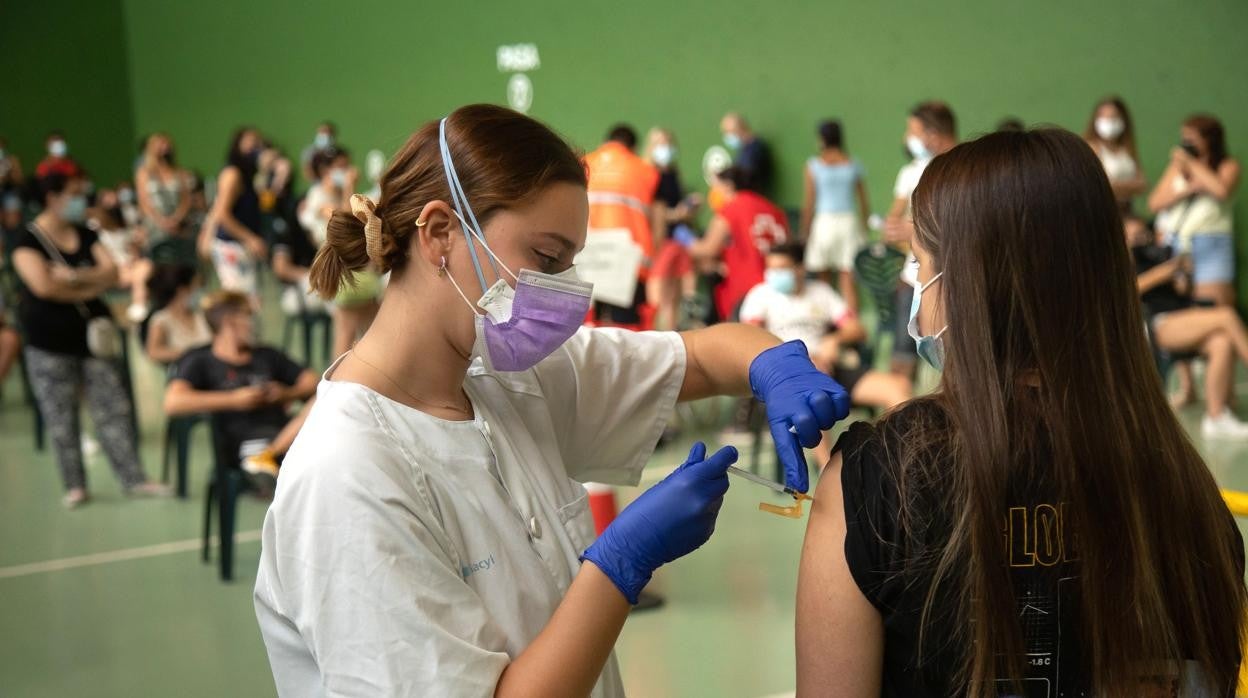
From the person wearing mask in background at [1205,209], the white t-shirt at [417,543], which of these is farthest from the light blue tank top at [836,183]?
the white t-shirt at [417,543]

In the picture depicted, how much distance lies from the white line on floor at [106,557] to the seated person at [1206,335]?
4.12m

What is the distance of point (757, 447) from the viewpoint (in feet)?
17.2

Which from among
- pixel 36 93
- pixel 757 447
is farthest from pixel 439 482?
pixel 36 93

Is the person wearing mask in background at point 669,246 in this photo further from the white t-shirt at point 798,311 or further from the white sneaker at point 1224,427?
the white sneaker at point 1224,427

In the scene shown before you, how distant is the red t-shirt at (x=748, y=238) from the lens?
6.63 metres

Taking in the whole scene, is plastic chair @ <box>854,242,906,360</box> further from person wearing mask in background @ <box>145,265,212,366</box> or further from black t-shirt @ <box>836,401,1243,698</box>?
black t-shirt @ <box>836,401,1243,698</box>

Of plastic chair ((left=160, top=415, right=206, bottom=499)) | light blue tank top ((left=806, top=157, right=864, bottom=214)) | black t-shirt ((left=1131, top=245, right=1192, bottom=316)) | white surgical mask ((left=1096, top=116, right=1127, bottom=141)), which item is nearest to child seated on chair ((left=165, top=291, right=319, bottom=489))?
plastic chair ((left=160, top=415, right=206, bottom=499))

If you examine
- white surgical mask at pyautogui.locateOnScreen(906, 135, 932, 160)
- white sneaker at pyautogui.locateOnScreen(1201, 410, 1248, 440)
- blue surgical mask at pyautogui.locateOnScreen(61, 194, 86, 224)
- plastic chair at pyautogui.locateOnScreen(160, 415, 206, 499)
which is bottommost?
white sneaker at pyautogui.locateOnScreen(1201, 410, 1248, 440)

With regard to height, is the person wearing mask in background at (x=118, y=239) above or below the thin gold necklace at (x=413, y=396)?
above

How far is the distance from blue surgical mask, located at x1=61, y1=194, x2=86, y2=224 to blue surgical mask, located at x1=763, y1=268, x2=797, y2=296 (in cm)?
314

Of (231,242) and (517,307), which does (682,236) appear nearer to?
(231,242)

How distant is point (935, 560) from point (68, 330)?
5.08 metres

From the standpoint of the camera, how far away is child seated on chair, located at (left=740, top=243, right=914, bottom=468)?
525 centimetres

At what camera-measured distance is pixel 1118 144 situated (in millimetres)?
7148
